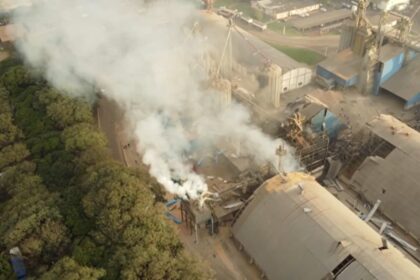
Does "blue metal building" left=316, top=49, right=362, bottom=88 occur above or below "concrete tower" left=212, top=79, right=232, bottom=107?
below

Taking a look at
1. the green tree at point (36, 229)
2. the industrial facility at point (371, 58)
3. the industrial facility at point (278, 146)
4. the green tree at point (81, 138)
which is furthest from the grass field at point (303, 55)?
the green tree at point (36, 229)

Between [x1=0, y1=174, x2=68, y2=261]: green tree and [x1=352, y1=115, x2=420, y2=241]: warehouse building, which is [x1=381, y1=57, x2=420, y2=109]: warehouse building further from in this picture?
[x1=0, y1=174, x2=68, y2=261]: green tree

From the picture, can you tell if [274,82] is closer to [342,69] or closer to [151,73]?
[342,69]

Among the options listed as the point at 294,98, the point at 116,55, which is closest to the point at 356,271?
the point at 294,98

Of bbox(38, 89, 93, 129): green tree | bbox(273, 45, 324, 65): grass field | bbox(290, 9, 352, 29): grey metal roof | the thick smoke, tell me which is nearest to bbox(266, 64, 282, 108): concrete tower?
the thick smoke

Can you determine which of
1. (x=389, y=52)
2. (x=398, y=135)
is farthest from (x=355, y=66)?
(x=398, y=135)

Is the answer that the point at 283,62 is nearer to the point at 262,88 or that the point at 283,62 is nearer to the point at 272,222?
the point at 262,88
